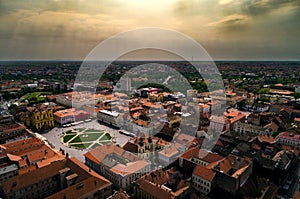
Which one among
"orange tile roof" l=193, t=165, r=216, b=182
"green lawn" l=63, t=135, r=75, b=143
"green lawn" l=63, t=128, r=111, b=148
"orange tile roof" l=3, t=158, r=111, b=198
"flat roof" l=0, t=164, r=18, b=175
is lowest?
"green lawn" l=63, t=135, r=75, b=143

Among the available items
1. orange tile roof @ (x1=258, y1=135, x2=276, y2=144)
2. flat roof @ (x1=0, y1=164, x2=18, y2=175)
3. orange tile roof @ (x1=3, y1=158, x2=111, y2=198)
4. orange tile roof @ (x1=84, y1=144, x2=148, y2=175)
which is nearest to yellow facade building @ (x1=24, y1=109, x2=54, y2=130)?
flat roof @ (x1=0, y1=164, x2=18, y2=175)

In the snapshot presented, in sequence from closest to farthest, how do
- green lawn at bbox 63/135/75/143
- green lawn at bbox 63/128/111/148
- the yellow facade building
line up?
green lawn at bbox 63/128/111/148
green lawn at bbox 63/135/75/143
the yellow facade building

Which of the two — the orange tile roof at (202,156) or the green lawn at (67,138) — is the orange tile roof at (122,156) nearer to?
the orange tile roof at (202,156)

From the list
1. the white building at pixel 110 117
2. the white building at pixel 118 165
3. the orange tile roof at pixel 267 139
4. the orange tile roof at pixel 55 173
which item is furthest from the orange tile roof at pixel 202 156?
the white building at pixel 110 117

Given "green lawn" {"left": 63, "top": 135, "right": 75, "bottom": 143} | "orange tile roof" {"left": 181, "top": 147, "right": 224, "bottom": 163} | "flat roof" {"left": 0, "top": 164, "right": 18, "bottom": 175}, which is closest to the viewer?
"flat roof" {"left": 0, "top": 164, "right": 18, "bottom": 175}

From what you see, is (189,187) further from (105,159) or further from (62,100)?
(62,100)

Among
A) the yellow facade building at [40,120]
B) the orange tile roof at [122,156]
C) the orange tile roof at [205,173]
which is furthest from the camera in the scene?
the yellow facade building at [40,120]

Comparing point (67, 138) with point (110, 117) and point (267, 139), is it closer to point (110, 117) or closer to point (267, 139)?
point (110, 117)

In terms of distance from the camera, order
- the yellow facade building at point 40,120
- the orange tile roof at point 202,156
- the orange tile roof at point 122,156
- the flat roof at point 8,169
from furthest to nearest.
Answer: the yellow facade building at point 40,120 < the orange tile roof at point 202,156 < the orange tile roof at point 122,156 < the flat roof at point 8,169

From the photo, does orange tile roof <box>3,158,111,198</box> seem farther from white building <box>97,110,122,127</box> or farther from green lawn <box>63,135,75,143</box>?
white building <box>97,110,122,127</box>

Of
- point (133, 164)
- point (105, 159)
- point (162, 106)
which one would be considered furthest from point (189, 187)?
point (162, 106)

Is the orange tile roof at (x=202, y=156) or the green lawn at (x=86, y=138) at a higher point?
the orange tile roof at (x=202, y=156)
